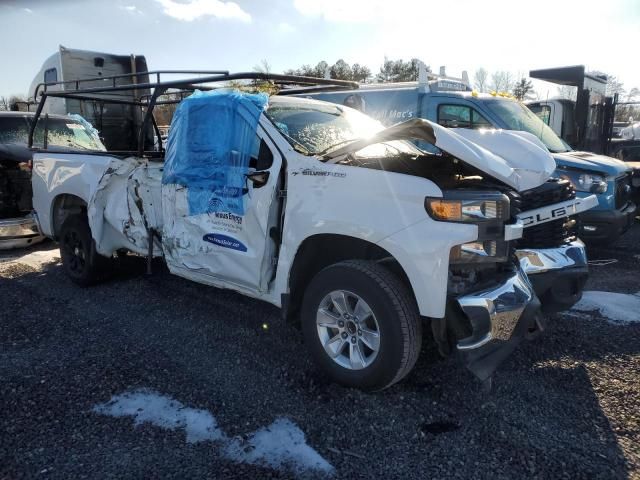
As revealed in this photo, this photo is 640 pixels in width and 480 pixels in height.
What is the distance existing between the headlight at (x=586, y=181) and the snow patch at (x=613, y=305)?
162 centimetres

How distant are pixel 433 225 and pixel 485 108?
5.02 meters

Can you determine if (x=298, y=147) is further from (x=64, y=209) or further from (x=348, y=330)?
(x=64, y=209)

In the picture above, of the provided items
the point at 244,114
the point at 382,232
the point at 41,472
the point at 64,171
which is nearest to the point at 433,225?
the point at 382,232

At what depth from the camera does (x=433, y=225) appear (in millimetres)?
2844

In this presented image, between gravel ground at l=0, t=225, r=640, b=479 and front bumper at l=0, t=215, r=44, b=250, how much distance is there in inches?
101

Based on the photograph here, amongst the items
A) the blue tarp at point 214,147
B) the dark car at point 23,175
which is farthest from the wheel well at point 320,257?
the dark car at point 23,175

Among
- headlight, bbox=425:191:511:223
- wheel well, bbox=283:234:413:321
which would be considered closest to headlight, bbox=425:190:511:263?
headlight, bbox=425:191:511:223

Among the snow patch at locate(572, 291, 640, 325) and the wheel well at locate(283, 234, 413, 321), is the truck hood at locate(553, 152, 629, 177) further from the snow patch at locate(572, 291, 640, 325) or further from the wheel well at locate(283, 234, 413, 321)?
the wheel well at locate(283, 234, 413, 321)

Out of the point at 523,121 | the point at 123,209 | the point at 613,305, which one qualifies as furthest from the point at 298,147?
the point at 523,121

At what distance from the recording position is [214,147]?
4047 mm

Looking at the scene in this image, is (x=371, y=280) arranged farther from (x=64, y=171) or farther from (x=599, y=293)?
(x=64, y=171)

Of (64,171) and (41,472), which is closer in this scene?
(41,472)

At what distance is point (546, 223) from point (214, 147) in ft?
8.75

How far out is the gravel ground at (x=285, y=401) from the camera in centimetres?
260
